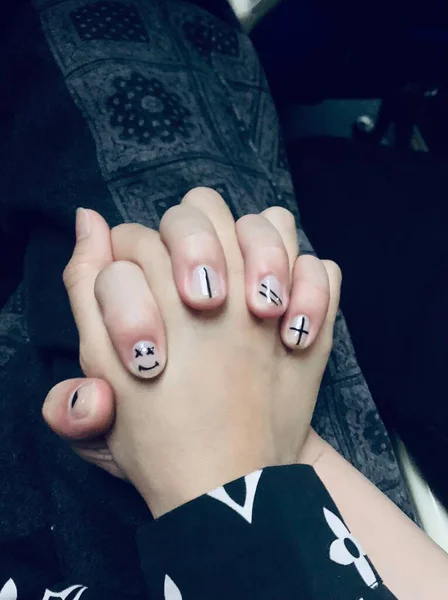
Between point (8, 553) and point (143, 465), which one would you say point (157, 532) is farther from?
point (8, 553)

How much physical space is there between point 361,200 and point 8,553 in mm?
638

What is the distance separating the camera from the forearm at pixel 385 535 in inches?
18.0

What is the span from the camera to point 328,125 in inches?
52.6

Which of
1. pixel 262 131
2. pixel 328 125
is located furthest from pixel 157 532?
pixel 328 125

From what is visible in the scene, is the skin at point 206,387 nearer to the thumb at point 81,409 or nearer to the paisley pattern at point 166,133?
the thumb at point 81,409

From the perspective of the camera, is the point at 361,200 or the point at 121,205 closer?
the point at 121,205

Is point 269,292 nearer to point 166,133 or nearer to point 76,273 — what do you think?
point 76,273

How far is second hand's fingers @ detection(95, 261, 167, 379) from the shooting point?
1.33 ft

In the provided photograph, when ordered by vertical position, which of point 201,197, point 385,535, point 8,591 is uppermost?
point 201,197

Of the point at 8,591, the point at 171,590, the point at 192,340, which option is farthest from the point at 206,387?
the point at 8,591

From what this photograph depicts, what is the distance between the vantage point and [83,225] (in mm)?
501

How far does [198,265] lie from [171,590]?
8.7 inches

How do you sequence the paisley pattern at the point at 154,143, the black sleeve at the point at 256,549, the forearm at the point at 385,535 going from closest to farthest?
the black sleeve at the point at 256,549 < the forearm at the point at 385,535 < the paisley pattern at the point at 154,143

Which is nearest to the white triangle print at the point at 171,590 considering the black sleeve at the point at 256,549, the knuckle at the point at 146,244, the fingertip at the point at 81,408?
the black sleeve at the point at 256,549
